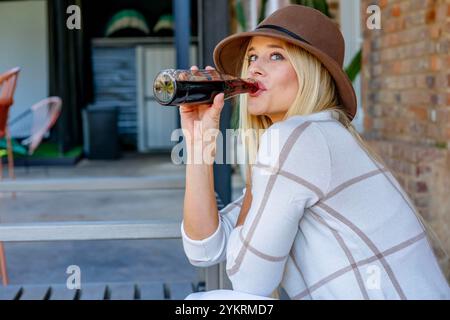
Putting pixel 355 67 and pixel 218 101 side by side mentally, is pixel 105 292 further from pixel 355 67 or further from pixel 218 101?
pixel 355 67

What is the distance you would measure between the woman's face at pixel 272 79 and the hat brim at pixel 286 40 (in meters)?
0.04

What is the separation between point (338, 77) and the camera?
137cm

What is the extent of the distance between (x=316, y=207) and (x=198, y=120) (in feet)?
1.06

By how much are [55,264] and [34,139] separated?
2.84 m

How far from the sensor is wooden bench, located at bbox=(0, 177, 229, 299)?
6.22 ft

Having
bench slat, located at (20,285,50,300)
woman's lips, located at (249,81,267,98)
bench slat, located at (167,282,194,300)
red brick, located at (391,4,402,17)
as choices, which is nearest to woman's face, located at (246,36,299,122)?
woman's lips, located at (249,81,267,98)

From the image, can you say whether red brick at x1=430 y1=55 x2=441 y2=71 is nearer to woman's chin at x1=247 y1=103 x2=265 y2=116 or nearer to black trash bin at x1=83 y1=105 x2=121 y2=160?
woman's chin at x1=247 y1=103 x2=265 y2=116

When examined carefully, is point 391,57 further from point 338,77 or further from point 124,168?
point 124,168

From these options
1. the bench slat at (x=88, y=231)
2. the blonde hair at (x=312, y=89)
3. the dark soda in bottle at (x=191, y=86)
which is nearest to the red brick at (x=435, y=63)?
the bench slat at (x=88, y=231)

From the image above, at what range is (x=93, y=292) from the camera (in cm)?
258

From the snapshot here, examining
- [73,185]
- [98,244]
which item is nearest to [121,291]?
[73,185]

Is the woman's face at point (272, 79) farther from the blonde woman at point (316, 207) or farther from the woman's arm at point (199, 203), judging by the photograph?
the woman's arm at point (199, 203)

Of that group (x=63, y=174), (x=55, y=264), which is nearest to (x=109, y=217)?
(x=55, y=264)

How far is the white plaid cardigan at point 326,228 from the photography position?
1.21 metres
